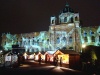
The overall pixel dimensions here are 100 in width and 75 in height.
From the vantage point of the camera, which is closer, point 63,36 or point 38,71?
point 38,71

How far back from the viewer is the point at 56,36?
169 ft

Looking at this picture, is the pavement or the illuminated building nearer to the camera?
the pavement

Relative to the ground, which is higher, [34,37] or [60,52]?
[34,37]

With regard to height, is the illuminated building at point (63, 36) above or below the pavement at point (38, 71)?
above

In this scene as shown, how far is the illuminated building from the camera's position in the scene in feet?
153

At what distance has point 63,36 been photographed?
50.3 meters

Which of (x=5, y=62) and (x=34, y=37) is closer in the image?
(x=5, y=62)

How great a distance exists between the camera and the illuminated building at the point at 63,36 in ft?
153

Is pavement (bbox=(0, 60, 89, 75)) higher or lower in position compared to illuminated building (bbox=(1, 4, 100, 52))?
lower

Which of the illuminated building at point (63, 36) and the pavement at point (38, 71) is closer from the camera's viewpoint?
the pavement at point (38, 71)

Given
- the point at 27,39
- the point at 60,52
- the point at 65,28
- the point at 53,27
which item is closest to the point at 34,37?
the point at 27,39

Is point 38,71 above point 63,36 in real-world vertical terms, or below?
below

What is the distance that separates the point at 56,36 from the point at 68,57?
2323 centimetres

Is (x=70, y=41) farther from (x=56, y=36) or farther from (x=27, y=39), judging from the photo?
(x=27, y=39)
